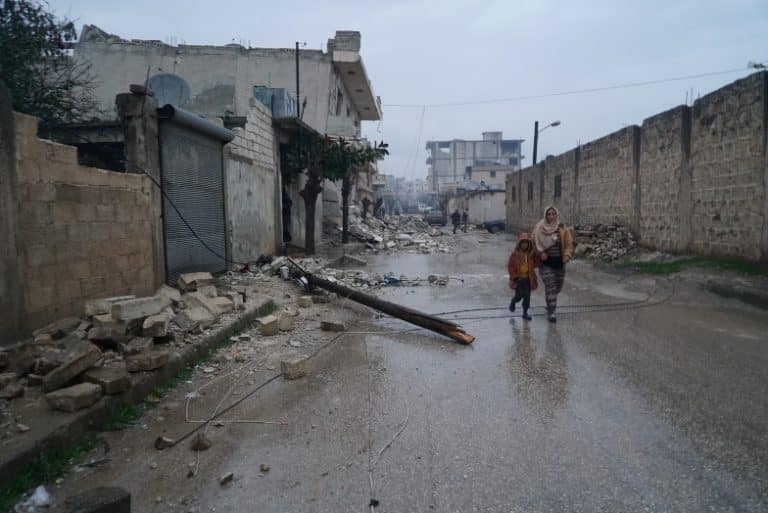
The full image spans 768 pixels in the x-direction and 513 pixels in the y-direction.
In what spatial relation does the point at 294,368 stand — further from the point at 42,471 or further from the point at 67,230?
the point at 67,230

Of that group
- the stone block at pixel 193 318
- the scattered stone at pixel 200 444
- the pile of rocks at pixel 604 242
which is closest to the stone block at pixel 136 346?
the stone block at pixel 193 318

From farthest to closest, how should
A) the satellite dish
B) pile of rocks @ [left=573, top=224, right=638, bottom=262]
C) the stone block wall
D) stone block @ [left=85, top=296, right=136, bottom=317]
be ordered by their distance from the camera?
the satellite dish, pile of rocks @ [left=573, top=224, right=638, bottom=262], the stone block wall, stone block @ [left=85, top=296, right=136, bottom=317]

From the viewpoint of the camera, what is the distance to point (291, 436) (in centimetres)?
362

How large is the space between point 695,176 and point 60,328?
522 inches

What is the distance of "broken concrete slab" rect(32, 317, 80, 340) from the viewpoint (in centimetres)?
480

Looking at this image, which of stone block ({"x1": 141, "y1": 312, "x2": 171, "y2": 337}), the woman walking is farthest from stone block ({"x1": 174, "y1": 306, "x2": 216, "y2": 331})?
the woman walking

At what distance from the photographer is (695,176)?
40.9ft

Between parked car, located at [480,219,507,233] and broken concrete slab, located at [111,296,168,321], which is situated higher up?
parked car, located at [480,219,507,233]

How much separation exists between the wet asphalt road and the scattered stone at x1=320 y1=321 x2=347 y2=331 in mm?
297

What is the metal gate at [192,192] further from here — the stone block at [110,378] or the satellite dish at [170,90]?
the satellite dish at [170,90]

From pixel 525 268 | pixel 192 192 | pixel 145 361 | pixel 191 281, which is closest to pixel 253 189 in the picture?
pixel 192 192

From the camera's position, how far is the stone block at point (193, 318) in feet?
18.8

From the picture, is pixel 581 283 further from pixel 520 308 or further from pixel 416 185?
pixel 416 185

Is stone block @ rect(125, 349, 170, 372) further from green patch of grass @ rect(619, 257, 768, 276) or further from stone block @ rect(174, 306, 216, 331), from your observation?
green patch of grass @ rect(619, 257, 768, 276)
